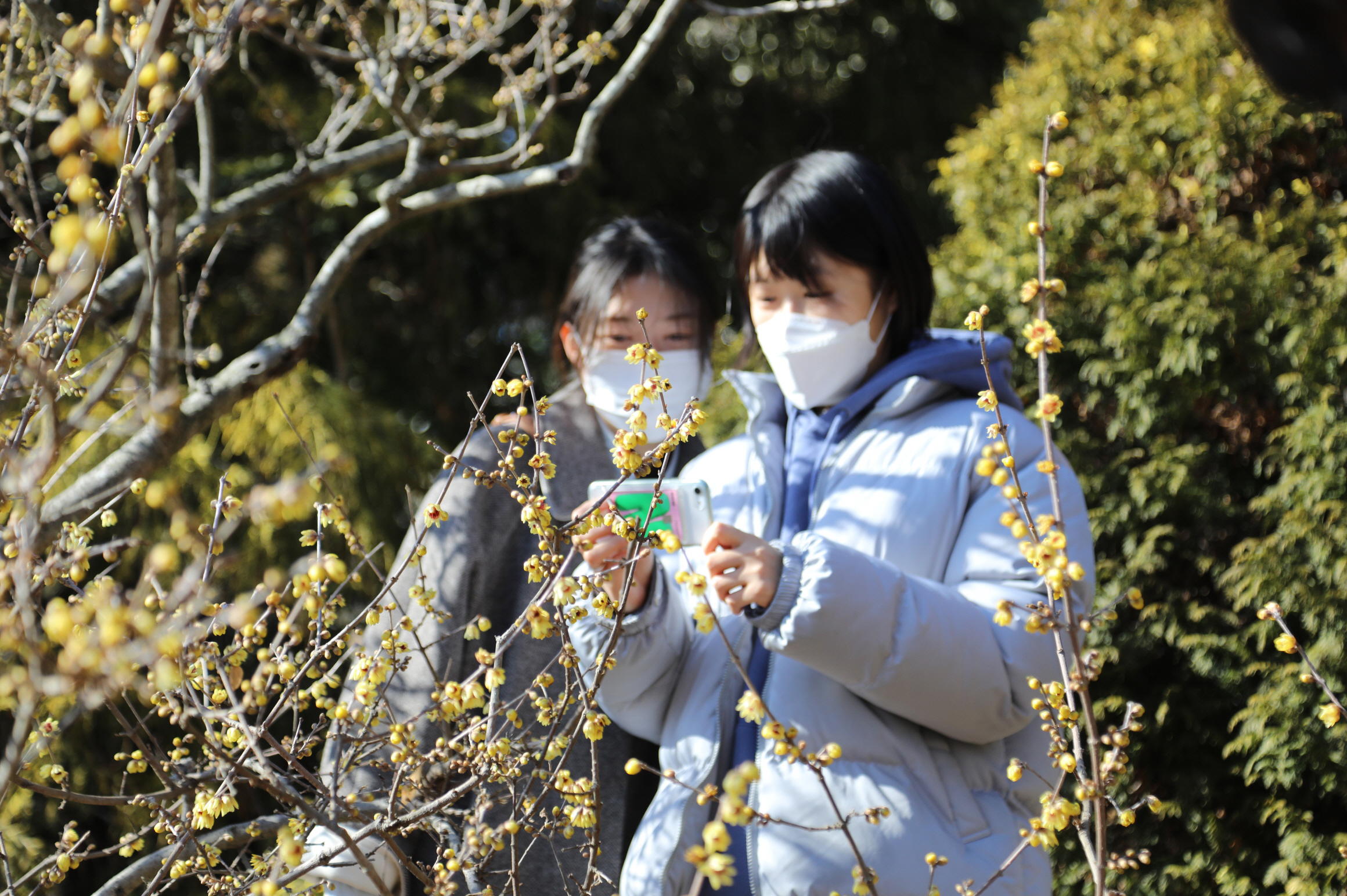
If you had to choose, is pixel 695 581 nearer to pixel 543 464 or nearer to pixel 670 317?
pixel 543 464

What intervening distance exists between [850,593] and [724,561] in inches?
7.2

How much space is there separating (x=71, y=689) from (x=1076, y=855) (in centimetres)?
252

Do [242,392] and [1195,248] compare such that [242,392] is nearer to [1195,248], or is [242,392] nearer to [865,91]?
[1195,248]

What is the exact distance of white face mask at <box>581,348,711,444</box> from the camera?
2.05 m

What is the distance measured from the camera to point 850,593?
Answer: 4.61ft

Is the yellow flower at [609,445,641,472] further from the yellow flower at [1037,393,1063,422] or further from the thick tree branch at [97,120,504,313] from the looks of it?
the thick tree branch at [97,120,504,313]

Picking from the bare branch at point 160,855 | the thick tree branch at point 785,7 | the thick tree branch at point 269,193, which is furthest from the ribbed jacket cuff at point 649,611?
the thick tree branch at point 785,7

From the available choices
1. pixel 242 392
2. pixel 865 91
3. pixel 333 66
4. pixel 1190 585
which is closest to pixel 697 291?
pixel 242 392

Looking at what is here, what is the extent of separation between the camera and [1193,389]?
8.80 ft

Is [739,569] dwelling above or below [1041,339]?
below

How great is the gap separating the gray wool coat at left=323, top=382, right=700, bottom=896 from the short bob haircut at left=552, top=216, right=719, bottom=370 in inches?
10.0

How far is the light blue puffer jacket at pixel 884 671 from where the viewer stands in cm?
141

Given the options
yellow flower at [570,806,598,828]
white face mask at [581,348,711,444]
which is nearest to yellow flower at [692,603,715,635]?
yellow flower at [570,806,598,828]

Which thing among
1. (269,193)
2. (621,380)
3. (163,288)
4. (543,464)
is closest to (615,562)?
(543,464)
